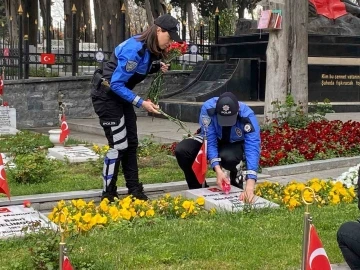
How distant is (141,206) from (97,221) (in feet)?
1.77

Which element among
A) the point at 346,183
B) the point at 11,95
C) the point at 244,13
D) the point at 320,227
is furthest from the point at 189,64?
the point at 244,13

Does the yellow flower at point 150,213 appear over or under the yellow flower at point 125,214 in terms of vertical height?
under

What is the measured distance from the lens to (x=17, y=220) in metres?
5.49

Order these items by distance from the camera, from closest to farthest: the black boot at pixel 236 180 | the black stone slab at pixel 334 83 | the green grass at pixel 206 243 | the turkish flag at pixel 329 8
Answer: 1. the green grass at pixel 206 243
2. the black boot at pixel 236 180
3. the black stone slab at pixel 334 83
4. the turkish flag at pixel 329 8

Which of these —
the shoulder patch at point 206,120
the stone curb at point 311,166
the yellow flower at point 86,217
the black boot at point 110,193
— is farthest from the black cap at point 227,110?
the stone curb at point 311,166

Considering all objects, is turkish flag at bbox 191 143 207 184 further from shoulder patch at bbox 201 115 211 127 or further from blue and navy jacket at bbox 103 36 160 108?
blue and navy jacket at bbox 103 36 160 108

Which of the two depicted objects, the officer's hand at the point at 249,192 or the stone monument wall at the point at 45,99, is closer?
the officer's hand at the point at 249,192

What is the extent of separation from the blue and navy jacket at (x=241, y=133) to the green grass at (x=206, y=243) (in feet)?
1.51

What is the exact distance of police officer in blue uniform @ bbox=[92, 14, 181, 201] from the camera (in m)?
6.11

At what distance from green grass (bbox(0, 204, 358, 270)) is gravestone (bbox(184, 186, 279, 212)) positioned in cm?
15

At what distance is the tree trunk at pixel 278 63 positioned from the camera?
A: 11.4 meters

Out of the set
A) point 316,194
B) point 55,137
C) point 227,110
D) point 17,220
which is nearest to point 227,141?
point 227,110

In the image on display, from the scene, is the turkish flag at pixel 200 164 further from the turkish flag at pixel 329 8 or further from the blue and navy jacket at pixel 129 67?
the turkish flag at pixel 329 8

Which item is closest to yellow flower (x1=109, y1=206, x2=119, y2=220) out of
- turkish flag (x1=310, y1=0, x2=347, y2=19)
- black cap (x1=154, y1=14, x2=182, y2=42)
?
black cap (x1=154, y1=14, x2=182, y2=42)
